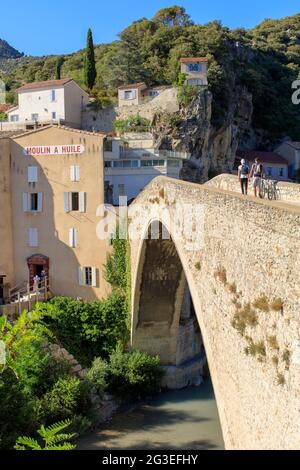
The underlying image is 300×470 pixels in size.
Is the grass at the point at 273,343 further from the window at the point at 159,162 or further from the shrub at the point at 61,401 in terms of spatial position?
the window at the point at 159,162

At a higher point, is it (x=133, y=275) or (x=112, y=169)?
(x=112, y=169)

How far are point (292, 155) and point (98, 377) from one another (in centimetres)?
3949

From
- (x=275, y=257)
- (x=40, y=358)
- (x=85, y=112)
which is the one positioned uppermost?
(x=85, y=112)

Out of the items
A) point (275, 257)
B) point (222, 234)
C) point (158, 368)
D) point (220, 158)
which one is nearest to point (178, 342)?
point (158, 368)

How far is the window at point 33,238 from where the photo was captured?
1044 inches

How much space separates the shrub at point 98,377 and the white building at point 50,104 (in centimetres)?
2355

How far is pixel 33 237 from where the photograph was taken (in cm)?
2655

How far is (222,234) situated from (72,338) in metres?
13.6

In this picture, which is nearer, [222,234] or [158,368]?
[222,234]

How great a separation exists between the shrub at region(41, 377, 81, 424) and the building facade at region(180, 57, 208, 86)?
29440 mm

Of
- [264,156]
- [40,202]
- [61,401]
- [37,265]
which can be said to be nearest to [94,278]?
[37,265]

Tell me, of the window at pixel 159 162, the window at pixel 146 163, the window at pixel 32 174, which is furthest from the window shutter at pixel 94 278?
the window at pixel 159 162

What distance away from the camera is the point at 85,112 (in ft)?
142

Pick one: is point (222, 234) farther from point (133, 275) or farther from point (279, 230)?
point (133, 275)
